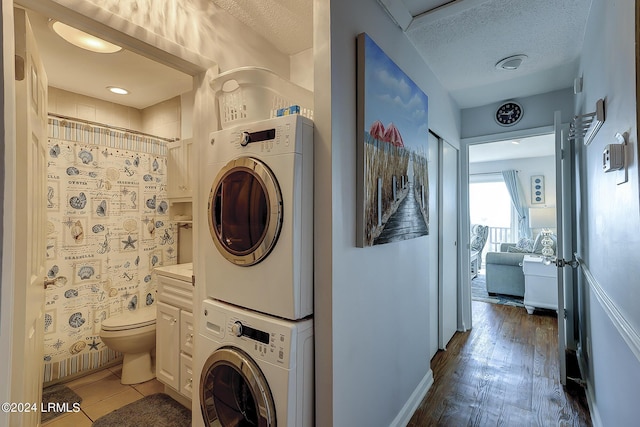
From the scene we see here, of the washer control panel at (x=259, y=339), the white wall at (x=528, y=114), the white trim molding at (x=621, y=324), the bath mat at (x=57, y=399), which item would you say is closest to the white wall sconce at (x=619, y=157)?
the white trim molding at (x=621, y=324)

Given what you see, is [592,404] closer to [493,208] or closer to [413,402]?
[413,402]

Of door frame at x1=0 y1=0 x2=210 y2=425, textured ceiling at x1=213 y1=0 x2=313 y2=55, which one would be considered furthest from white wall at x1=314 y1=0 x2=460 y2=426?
door frame at x1=0 y1=0 x2=210 y2=425

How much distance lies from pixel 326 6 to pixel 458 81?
1896 millimetres

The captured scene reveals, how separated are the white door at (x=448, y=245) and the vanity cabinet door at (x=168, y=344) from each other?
2.26 m

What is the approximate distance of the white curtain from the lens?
7000 millimetres

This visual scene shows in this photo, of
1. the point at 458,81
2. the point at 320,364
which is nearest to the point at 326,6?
the point at 320,364

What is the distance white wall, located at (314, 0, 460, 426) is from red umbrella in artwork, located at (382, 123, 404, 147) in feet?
0.94

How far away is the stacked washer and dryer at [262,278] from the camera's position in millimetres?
1242

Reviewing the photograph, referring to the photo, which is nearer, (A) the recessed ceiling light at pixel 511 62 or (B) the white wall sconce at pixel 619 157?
(B) the white wall sconce at pixel 619 157

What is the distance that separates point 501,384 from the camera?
7.75ft

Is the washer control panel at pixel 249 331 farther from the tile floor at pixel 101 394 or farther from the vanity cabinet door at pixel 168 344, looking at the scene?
the tile floor at pixel 101 394

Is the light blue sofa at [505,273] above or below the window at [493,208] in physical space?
below

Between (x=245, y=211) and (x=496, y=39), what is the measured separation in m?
2.07

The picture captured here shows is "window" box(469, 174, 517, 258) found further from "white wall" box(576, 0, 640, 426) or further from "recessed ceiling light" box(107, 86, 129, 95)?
"recessed ceiling light" box(107, 86, 129, 95)
